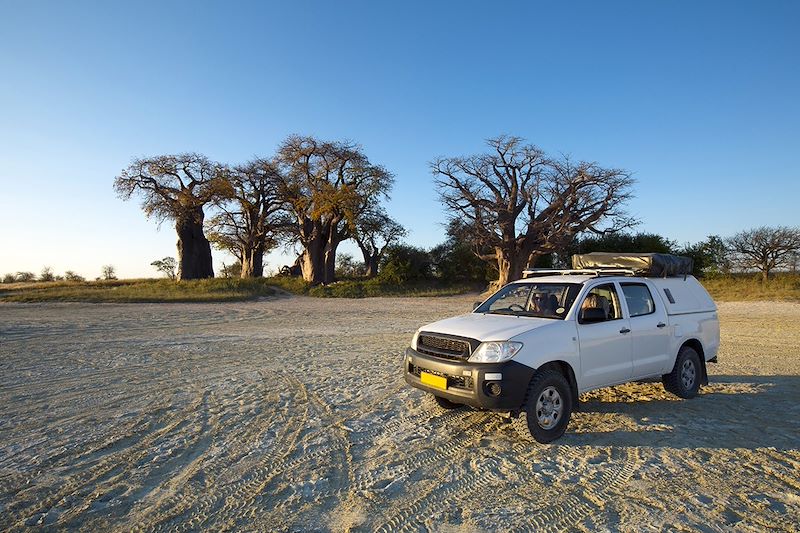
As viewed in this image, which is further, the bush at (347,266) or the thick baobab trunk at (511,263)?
the bush at (347,266)

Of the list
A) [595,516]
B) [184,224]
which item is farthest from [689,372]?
[184,224]

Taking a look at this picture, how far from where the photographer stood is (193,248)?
125ft

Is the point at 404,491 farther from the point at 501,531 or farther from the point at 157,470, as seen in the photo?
the point at 157,470

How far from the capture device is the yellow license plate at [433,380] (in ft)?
17.6

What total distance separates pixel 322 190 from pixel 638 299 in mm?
29839

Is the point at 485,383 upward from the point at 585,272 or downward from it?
downward

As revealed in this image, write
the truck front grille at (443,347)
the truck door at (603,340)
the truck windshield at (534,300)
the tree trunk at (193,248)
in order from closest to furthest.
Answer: the truck front grille at (443,347), the truck door at (603,340), the truck windshield at (534,300), the tree trunk at (193,248)

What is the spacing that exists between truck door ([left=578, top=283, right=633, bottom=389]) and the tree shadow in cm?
54

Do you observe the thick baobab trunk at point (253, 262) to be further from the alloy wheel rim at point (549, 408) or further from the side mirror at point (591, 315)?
the alloy wheel rim at point (549, 408)

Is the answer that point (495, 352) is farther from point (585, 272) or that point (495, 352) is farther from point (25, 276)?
point (25, 276)

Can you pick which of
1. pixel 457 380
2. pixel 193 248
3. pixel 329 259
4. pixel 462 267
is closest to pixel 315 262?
pixel 329 259

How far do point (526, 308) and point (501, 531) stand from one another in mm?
3353

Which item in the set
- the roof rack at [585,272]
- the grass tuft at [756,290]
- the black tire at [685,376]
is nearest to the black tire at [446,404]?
the roof rack at [585,272]

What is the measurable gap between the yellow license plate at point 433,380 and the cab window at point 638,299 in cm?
281
